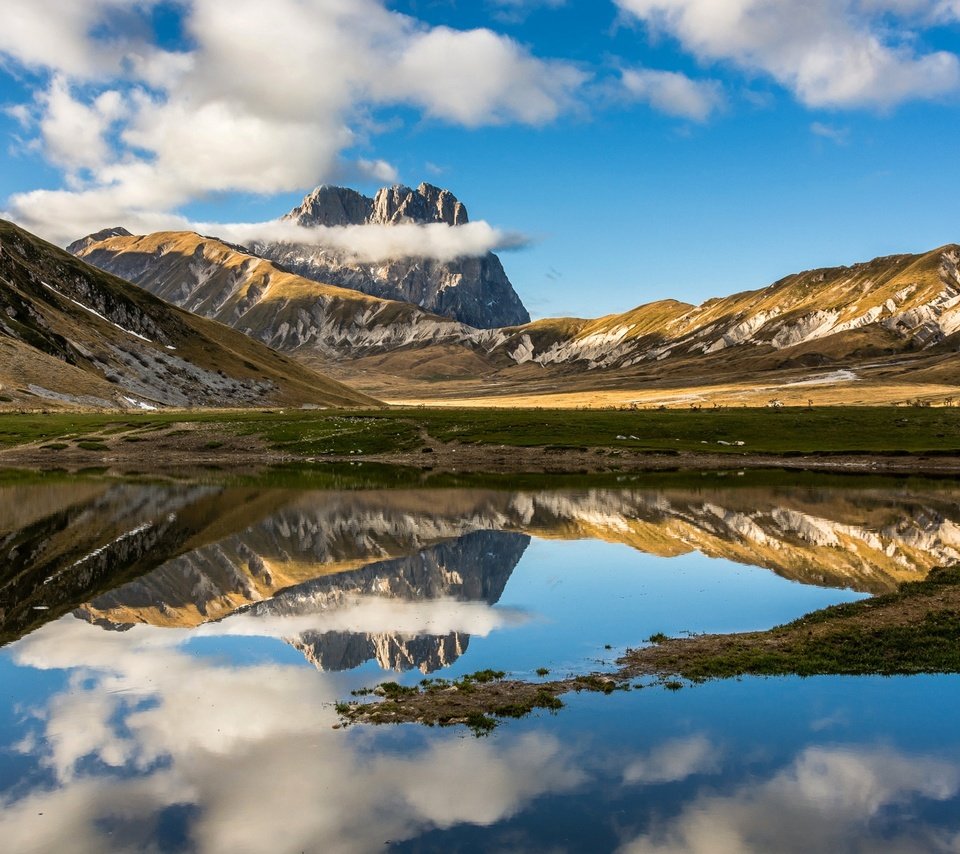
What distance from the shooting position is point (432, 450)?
108625 mm

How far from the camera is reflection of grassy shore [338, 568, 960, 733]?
72.2ft

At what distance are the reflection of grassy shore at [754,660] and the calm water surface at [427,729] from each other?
3.07ft

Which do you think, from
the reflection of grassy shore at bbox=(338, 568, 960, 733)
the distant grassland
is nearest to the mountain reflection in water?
the reflection of grassy shore at bbox=(338, 568, 960, 733)

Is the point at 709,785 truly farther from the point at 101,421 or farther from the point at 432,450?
the point at 101,421

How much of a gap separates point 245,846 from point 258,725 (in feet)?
19.0

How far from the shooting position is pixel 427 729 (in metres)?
20.6

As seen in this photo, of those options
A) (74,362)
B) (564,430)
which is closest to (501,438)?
(564,430)

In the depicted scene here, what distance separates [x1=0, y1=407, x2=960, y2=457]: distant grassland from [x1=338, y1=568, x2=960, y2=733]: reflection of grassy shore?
76.4m

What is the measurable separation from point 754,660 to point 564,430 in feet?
303

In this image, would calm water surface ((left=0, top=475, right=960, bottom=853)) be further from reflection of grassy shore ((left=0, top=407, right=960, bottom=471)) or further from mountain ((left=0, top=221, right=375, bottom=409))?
mountain ((left=0, top=221, right=375, bottom=409))

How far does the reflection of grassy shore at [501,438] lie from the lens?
336 feet

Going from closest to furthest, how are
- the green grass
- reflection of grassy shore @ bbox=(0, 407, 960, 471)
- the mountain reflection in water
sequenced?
1. the green grass
2. the mountain reflection in water
3. reflection of grassy shore @ bbox=(0, 407, 960, 471)

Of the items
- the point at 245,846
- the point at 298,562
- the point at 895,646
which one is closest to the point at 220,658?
the point at 245,846

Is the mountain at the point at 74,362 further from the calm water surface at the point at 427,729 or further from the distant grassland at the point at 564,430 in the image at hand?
the calm water surface at the point at 427,729
